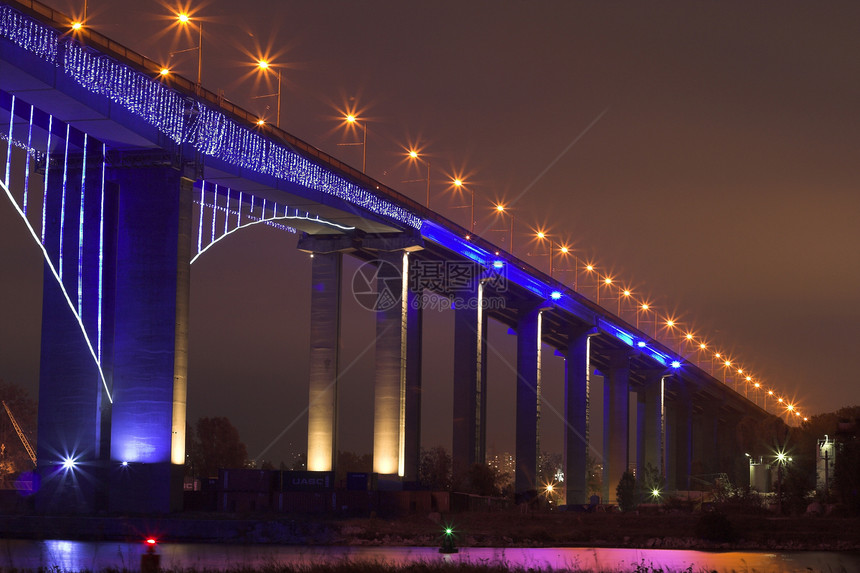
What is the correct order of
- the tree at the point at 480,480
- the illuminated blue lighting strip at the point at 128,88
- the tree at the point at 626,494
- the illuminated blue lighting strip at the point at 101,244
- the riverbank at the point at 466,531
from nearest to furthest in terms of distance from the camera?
1. the illuminated blue lighting strip at the point at 128,88
2. the riverbank at the point at 466,531
3. the illuminated blue lighting strip at the point at 101,244
4. the tree at the point at 480,480
5. the tree at the point at 626,494

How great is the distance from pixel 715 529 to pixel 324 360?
35625 millimetres

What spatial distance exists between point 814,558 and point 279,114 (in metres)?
40.8

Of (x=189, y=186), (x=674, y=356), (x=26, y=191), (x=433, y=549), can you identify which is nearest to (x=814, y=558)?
(x=433, y=549)

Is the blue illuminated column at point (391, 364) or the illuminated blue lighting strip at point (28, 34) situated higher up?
the illuminated blue lighting strip at point (28, 34)

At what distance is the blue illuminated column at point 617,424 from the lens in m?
164

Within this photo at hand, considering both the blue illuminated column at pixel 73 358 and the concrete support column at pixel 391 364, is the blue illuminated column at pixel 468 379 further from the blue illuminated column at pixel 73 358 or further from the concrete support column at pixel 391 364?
the blue illuminated column at pixel 73 358

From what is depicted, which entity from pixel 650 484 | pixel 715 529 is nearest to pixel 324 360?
pixel 715 529

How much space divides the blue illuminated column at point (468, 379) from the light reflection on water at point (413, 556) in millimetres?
48797

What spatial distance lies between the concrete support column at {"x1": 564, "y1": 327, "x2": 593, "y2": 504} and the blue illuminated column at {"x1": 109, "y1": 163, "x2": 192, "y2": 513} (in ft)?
275

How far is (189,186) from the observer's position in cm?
6969

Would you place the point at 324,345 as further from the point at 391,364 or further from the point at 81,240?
the point at 81,240

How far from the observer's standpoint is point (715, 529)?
2889 inches

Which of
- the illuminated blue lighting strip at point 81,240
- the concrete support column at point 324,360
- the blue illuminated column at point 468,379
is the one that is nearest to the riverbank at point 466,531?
the illuminated blue lighting strip at point 81,240

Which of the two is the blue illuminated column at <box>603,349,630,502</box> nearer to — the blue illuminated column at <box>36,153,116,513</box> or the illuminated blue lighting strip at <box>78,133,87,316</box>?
the blue illuminated column at <box>36,153,116,513</box>
